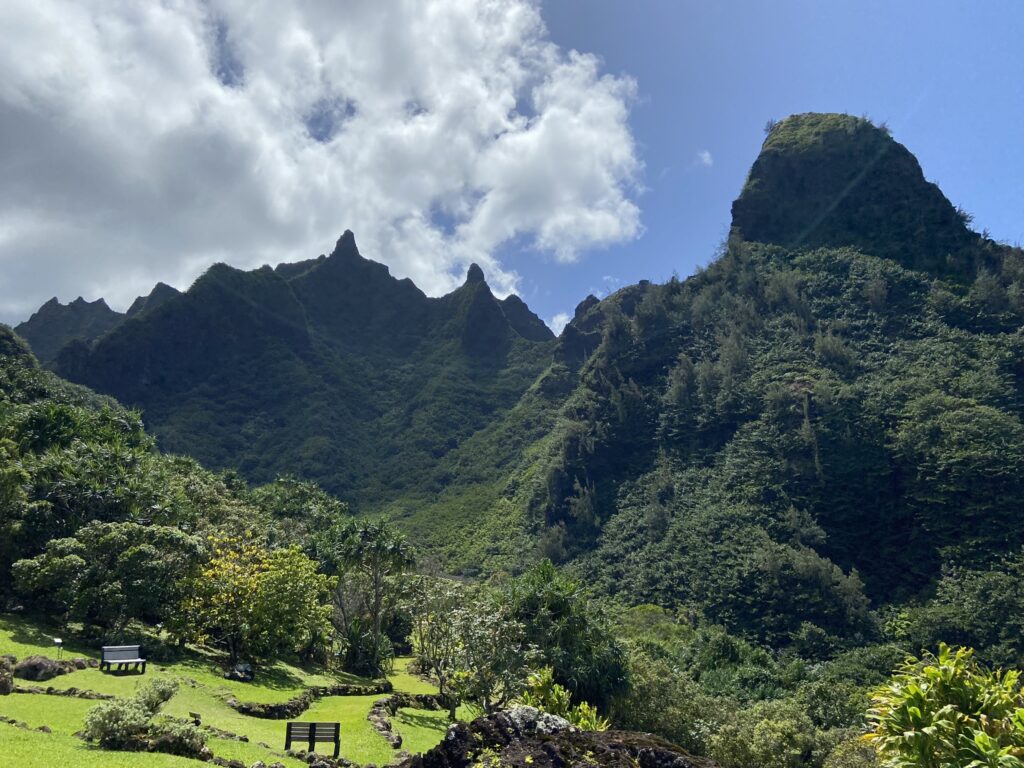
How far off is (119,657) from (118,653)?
0.16m

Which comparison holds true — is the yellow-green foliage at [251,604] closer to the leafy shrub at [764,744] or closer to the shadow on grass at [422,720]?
the shadow on grass at [422,720]

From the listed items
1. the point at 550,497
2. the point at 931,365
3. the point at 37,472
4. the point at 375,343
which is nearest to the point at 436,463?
the point at 550,497

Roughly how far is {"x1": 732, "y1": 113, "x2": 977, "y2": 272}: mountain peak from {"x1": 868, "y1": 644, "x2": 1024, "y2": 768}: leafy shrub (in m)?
105

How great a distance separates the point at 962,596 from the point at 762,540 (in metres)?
19.3

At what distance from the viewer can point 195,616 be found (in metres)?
31.4

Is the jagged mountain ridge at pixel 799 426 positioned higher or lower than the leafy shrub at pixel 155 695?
higher

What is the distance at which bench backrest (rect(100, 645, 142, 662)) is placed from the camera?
23125mm

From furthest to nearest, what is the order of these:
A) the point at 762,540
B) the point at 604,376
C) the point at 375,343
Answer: the point at 375,343
the point at 604,376
the point at 762,540

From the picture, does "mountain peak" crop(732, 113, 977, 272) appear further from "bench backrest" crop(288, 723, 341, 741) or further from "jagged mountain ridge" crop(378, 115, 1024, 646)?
"bench backrest" crop(288, 723, 341, 741)

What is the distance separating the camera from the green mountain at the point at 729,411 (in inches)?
2682

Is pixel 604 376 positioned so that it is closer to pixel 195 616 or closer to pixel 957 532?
pixel 957 532

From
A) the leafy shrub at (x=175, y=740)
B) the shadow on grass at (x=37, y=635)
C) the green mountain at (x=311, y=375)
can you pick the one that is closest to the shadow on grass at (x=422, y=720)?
the leafy shrub at (x=175, y=740)

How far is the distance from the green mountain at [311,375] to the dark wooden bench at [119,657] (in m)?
104

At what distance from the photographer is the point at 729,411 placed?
9212cm
